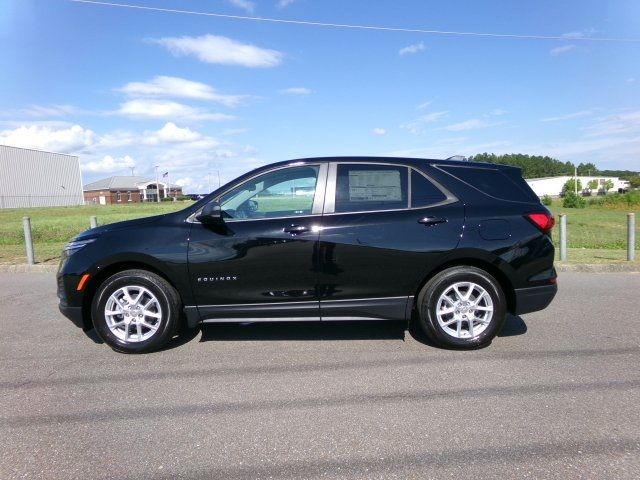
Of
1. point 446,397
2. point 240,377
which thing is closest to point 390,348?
point 446,397

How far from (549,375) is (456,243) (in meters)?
1.32

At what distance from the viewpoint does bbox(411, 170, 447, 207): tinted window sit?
447 centimetres

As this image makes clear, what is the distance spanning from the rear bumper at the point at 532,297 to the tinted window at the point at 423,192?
1141 millimetres

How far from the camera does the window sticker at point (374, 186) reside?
4.48 metres

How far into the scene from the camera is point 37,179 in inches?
2825

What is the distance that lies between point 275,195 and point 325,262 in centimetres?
85

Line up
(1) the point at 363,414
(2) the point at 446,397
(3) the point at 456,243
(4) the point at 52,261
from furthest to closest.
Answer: (4) the point at 52,261
(3) the point at 456,243
(2) the point at 446,397
(1) the point at 363,414

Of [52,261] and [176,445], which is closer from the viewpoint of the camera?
[176,445]

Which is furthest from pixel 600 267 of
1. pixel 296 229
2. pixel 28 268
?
pixel 28 268

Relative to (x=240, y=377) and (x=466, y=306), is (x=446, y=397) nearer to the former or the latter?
(x=466, y=306)

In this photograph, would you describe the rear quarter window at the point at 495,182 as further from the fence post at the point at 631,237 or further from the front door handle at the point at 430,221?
the fence post at the point at 631,237

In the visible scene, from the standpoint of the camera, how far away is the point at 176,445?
9.35 feet

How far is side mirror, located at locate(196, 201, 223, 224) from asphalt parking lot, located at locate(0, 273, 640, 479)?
1250 millimetres

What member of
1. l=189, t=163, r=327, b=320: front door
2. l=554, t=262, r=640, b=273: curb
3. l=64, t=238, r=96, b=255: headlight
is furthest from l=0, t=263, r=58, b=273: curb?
l=554, t=262, r=640, b=273: curb
